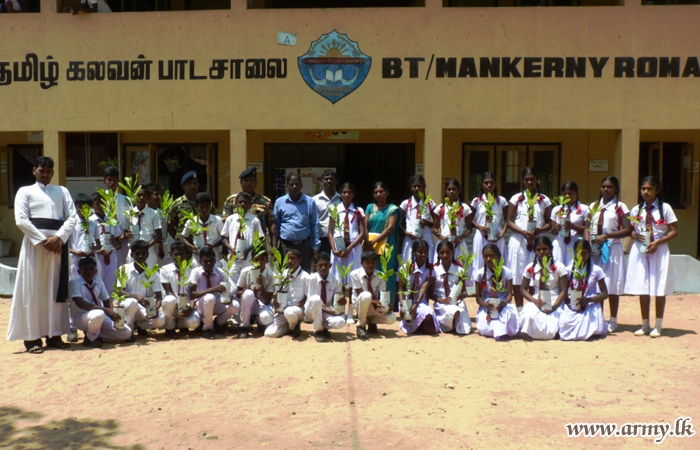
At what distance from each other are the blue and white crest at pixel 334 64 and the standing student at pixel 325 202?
10.2 feet

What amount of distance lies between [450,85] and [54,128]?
6.58 metres

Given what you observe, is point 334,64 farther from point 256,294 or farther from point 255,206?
point 256,294

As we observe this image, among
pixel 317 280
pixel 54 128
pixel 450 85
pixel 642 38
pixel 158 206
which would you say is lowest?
pixel 317 280

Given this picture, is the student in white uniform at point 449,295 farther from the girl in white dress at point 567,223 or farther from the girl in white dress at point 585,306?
the girl in white dress at point 567,223

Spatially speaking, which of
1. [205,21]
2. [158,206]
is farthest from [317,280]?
[205,21]

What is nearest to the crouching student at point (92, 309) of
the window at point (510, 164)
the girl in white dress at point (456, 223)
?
the girl in white dress at point (456, 223)

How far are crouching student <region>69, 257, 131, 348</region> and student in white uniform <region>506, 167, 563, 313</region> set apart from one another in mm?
4303

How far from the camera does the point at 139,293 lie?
6844mm

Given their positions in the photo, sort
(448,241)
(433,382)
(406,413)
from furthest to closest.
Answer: (448,241), (433,382), (406,413)

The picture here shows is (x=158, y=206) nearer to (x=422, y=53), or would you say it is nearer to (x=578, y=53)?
(x=422, y=53)

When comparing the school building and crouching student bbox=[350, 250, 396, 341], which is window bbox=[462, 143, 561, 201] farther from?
crouching student bbox=[350, 250, 396, 341]

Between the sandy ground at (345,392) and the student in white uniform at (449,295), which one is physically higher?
the student in white uniform at (449,295)

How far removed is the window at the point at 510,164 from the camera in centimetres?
1225

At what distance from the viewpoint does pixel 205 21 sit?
34.7 ft
